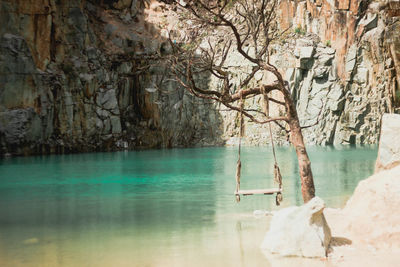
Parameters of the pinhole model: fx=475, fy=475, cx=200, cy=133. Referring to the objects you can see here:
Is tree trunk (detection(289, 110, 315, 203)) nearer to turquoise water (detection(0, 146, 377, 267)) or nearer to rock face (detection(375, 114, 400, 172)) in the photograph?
turquoise water (detection(0, 146, 377, 267))

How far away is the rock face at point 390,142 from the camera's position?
11.4m

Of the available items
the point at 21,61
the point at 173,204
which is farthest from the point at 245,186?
the point at 21,61

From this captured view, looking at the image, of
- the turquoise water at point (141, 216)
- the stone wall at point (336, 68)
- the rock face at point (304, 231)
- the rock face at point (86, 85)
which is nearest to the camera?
the rock face at point (304, 231)

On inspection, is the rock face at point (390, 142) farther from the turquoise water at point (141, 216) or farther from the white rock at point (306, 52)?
the white rock at point (306, 52)

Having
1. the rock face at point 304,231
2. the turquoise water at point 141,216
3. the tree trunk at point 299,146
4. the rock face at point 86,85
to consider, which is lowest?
the turquoise water at point 141,216

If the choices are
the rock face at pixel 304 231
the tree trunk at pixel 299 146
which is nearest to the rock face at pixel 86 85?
the tree trunk at pixel 299 146

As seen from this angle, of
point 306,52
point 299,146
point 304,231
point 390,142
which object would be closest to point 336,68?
point 306,52

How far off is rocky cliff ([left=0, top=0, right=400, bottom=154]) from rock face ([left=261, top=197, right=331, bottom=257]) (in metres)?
39.1

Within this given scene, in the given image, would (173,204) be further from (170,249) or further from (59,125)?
(59,125)

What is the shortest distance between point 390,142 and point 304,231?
425 centimetres

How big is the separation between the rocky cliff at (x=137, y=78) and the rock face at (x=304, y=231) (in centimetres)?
3913

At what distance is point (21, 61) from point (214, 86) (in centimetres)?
2912

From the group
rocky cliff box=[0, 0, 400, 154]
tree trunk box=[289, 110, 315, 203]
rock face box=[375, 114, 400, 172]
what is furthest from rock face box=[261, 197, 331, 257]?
rocky cliff box=[0, 0, 400, 154]

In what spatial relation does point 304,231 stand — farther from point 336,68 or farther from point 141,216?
point 336,68
